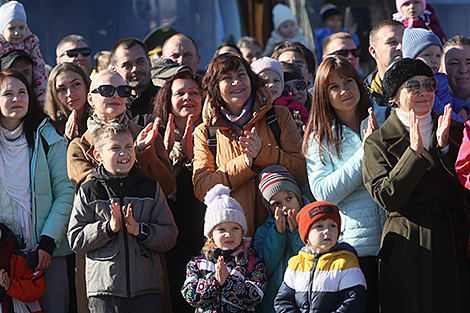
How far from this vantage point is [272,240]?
4.09 m

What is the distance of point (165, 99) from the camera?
17.2 feet

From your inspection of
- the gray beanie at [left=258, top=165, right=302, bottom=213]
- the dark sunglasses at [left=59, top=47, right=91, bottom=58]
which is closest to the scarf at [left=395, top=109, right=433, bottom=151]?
the gray beanie at [left=258, top=165, right=302, bottom=213]

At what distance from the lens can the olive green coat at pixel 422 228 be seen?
11.8ft

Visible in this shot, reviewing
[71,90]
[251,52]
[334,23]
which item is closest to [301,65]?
[251,52]

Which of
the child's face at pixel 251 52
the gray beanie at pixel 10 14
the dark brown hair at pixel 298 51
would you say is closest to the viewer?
the dark brown hair at pixel 298 51

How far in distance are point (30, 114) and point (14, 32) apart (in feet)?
7.69

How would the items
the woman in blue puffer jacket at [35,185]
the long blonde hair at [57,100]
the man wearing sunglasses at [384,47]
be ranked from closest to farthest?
the woman in blue puffer jacket at [35,185] < the long blonde hair at [57,100] < the man wearing sunglasses at [384,47]

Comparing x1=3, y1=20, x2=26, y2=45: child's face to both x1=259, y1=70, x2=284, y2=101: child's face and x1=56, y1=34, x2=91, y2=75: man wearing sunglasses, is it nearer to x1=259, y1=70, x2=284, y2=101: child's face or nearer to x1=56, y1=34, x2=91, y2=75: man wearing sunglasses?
x1=56, y1=34, x2=91, y2=75: man wearing sunglasses

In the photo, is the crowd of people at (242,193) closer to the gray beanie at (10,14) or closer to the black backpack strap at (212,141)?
the black backpack strap at (212,141)

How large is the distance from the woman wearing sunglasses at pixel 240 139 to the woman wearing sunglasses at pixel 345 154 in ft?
0.84

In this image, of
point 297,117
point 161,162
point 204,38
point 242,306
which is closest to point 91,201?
point 161,162

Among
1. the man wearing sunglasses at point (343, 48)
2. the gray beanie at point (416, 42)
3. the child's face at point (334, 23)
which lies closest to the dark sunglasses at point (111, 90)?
the gray beanie at point (416, 42)

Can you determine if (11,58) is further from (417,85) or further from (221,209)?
(417,85)

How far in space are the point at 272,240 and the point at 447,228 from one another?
3.55 ft
